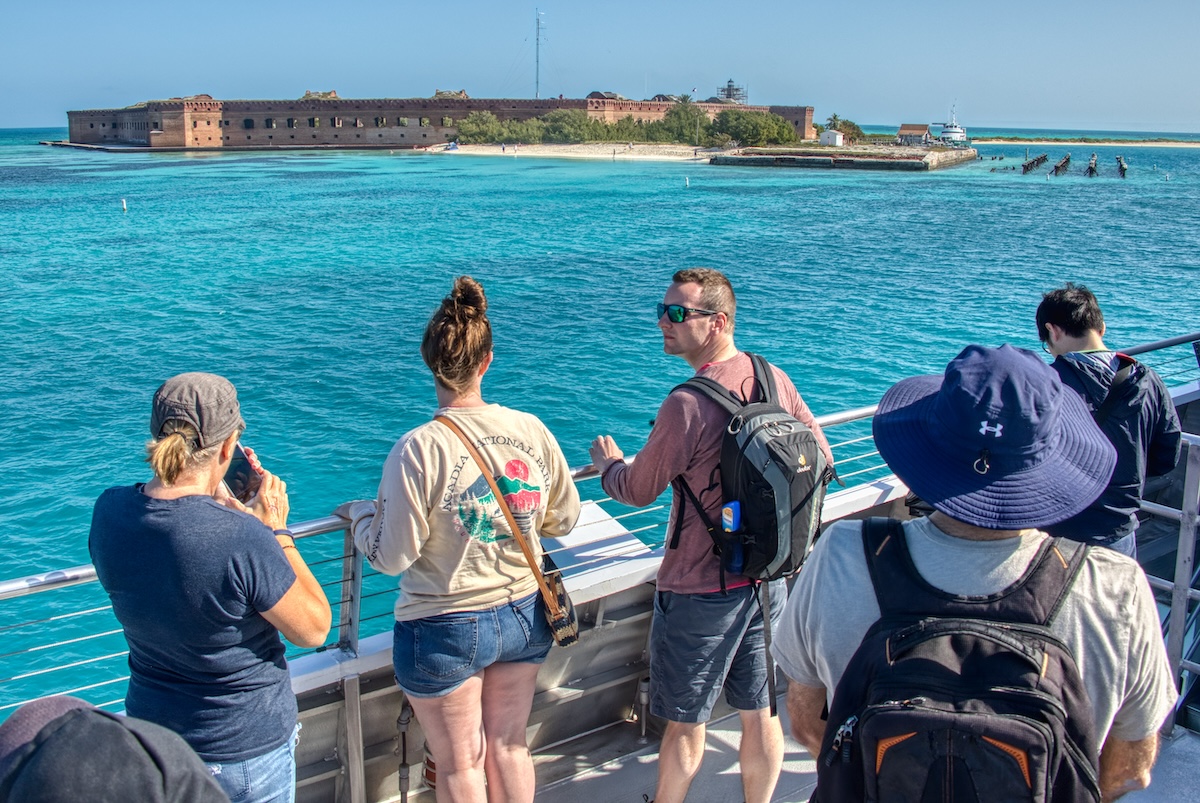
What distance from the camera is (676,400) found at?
2.46 metres

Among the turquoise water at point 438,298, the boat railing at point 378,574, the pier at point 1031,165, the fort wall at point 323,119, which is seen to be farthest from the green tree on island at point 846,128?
the boat railing at point 378,574

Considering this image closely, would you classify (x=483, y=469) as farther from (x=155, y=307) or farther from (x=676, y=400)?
(x=155, y=307)

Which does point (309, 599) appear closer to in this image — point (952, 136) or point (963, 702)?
point (963, 702)

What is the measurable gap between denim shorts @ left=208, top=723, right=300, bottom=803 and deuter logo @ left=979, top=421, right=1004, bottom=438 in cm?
174

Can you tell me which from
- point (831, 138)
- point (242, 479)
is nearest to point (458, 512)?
point (242, 479)

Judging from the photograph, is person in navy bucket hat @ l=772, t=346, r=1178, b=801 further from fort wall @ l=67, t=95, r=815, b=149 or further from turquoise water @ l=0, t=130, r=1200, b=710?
fort wall @ l=67, t=95, r=815, b=149

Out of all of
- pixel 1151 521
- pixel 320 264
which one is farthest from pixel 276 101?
pixel 1151 521

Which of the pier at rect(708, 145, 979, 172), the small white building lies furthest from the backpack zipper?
the small white building

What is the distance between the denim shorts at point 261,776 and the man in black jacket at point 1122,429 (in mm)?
2299

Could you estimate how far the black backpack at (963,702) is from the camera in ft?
4.22

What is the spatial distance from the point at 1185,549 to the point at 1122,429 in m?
0.60

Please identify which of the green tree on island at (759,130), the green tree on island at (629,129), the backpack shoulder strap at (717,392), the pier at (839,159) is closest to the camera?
the backpack shoulder strap at (717,392)

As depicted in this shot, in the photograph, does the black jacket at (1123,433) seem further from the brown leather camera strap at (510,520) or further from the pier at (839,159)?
the pier at (839,159)

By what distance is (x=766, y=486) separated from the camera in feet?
7.66
